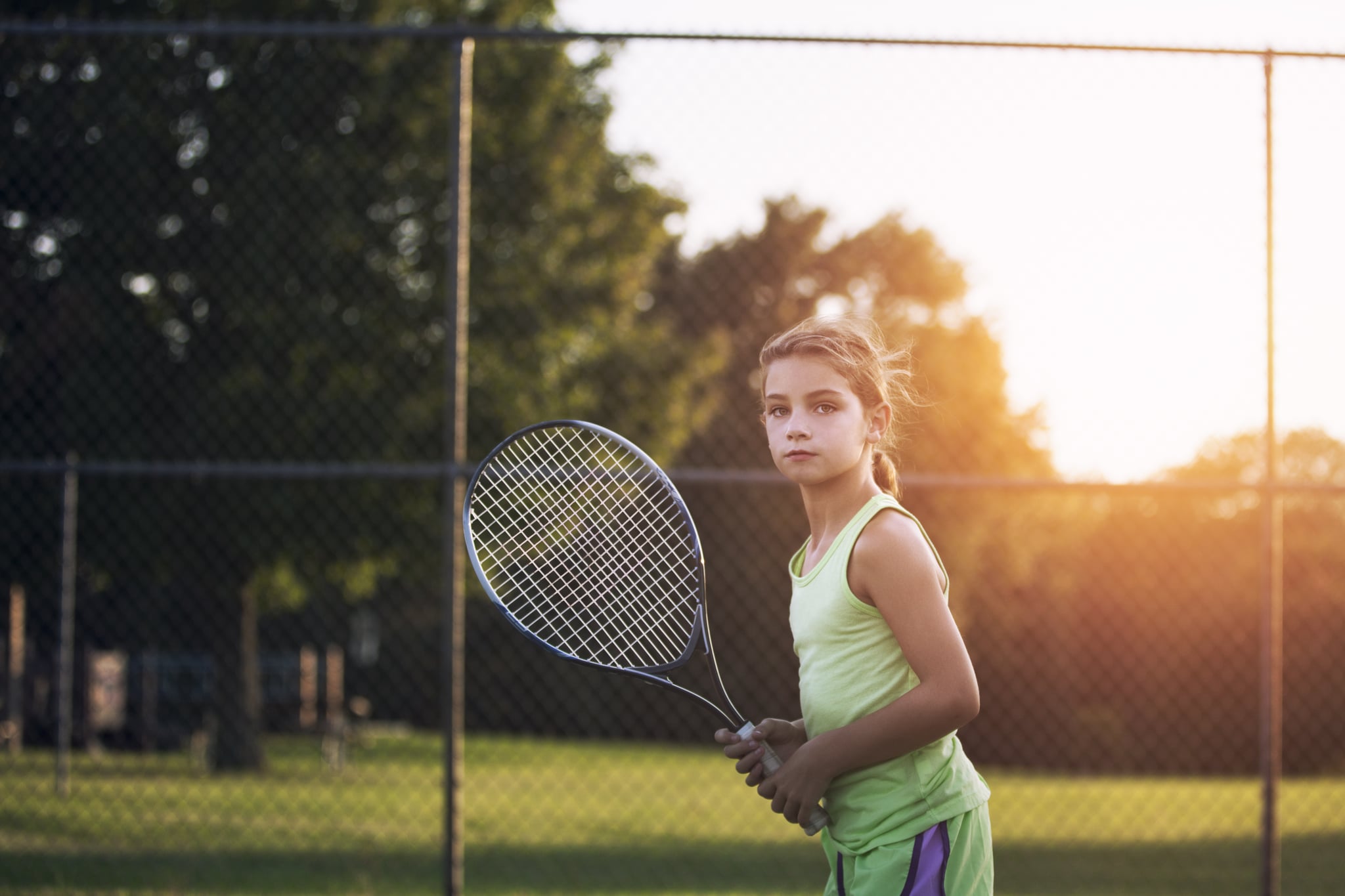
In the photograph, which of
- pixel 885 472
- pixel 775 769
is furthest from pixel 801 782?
pixel 885 472

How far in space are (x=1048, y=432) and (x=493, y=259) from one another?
248 inches

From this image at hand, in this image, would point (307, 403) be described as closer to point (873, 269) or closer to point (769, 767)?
point (769, 767)

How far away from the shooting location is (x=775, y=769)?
199cm

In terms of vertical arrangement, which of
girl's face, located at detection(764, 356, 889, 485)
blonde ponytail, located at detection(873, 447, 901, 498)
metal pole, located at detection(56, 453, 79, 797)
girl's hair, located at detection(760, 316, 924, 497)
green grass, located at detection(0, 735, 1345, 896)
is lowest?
green grass, located at detection(0, 735, 1345, 896)

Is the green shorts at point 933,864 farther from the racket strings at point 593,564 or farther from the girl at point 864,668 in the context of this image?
the racket strings at point 593,564

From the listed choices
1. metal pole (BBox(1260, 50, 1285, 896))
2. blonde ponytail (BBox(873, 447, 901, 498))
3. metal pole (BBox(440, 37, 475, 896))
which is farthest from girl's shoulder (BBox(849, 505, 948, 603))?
metal pole (BBox(1260, 50, 1285, 896))

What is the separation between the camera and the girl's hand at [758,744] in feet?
6.50

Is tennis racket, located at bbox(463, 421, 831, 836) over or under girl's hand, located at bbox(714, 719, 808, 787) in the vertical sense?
over

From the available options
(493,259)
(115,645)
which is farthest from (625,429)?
(115,645)

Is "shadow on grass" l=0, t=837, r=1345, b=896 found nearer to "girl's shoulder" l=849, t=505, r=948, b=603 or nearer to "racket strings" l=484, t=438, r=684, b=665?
"racket strings" l=484, t=438, r=684, b=665

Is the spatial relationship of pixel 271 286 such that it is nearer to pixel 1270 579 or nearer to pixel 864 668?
pixel 1270 579

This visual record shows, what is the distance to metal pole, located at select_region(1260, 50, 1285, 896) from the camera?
4051 millimetres

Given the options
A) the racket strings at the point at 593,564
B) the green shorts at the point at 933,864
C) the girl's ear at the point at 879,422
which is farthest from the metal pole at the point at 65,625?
the green shorts at the point at 933,864

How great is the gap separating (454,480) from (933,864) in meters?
2.50
